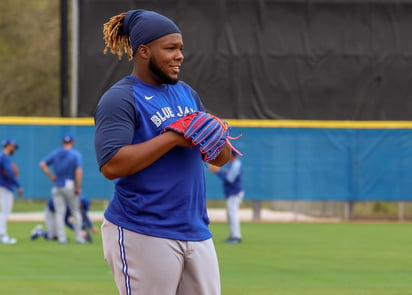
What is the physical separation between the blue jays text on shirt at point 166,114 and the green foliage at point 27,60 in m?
40.3

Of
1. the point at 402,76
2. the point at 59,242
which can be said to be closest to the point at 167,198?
the point at 59,242

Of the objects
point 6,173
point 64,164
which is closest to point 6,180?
point 6,173

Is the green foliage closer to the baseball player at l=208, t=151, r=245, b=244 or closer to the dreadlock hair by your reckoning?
the baseball player at l=208, t=151, r=245, b=244

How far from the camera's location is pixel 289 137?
26.3 m

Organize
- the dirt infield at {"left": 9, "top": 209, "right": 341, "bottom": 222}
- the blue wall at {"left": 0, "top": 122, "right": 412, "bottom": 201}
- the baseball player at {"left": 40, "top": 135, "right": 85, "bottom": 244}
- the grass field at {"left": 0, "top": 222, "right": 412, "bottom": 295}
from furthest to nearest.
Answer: the dirt infield at {"left": 9, "top": 209, "right": 341, "bottom": 222} < the blue wall at {"left": 0, "top": 122, "right": 412, "bottom": 201} < the baseball player at {"left": 40, "top": 135, "right": 85, "bottom": 244} < the grass field at {"left": 0, "top": 222, "right": 412, "bottom": 295}

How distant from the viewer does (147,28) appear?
15.6ft

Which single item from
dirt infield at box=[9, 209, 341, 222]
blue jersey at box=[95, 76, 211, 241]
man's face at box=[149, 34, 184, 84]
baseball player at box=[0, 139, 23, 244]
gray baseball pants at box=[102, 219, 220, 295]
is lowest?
dirt infield at box=[9, 209, 341, 222]

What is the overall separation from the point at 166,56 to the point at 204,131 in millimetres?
423

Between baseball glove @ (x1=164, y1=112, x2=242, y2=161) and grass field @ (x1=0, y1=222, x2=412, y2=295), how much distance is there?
6263 mm

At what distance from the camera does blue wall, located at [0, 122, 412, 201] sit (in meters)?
25.8

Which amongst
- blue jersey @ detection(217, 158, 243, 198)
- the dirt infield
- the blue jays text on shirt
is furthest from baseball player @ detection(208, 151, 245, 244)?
the blue jays text on shirt

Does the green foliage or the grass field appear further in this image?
the green foliage

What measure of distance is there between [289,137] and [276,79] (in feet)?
6.36

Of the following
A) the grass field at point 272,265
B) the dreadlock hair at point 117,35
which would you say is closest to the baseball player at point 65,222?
the grass field at point 272,265
